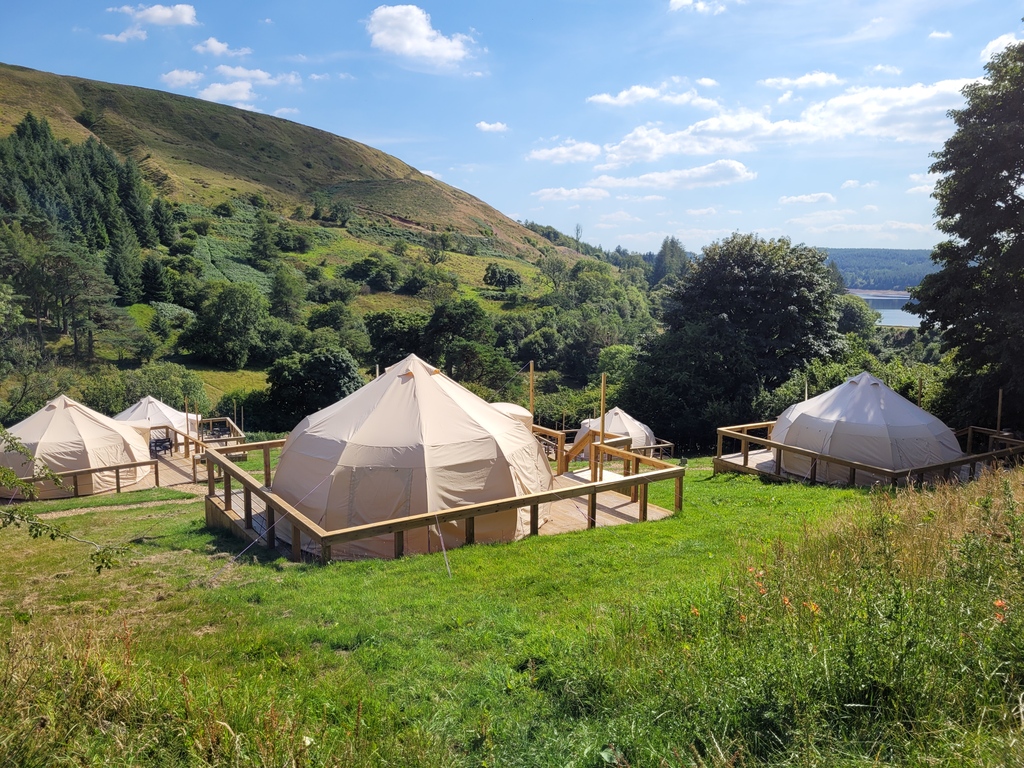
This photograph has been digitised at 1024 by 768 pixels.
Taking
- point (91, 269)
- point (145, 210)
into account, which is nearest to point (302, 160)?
point (145, 210)

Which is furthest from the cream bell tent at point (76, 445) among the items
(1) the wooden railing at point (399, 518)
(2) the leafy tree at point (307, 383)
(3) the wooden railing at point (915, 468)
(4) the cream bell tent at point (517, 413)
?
(2) the leafy tree at point (307, 383)

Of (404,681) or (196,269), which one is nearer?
(404,681)

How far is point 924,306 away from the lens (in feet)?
58.8

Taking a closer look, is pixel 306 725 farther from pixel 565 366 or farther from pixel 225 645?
pixel 565 366

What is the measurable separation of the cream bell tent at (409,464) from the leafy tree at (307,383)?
33.9m

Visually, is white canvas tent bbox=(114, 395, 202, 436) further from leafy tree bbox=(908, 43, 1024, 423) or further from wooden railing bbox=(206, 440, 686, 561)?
leafy tree bbox=(908, 43, 1024, 423)

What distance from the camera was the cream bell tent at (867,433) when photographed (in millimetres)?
15352

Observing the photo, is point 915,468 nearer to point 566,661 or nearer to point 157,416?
point 566,661

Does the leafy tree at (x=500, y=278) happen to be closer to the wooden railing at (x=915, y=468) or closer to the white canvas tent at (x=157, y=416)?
the white canvas tent at (x=157, y=416)

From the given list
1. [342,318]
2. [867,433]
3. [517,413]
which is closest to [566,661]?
[517,413]

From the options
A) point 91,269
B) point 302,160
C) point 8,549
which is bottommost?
point 8,549

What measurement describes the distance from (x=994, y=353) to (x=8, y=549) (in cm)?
2164

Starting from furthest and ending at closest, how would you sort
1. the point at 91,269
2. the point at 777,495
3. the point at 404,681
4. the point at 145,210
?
the point at 145,210
the point at 91,269
the point at 777,495
the point at 404,681

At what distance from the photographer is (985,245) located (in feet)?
55.0
